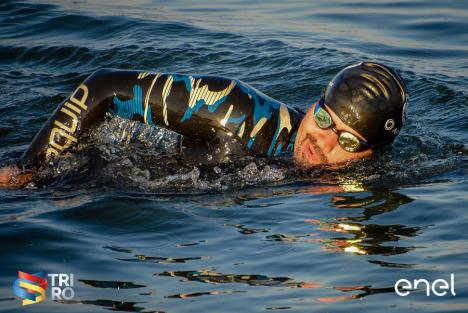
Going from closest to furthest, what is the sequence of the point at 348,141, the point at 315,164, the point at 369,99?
1. the point at 369,99
2. the point at 348,141
3. the point at 315,164

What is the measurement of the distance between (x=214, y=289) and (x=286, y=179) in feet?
6.38

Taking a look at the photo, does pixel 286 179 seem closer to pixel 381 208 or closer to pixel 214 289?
pixel 381 208

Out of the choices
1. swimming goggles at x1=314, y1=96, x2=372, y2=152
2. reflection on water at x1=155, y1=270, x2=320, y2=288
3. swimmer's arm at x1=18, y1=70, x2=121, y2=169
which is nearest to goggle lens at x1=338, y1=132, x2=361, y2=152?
swimming goggles at x1=314, y1=96, x2=372, y2=152

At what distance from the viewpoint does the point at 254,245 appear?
5.01 meters

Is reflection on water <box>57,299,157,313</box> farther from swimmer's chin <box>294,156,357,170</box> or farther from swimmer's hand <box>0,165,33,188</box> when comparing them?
swimmer's chin <box>294,156,357,170</box>

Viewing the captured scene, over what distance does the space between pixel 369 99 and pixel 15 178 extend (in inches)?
95.9

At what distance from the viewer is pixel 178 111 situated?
5.77m

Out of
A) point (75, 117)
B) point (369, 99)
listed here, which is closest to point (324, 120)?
point (369, 99)

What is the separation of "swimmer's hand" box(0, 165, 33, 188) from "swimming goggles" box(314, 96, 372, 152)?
198cm

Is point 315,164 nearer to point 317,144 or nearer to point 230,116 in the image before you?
point 317,144

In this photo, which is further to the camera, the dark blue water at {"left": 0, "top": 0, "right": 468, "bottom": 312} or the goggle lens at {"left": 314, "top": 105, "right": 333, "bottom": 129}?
the goggle lens at {"left": 314, "top": 105, "right": 333, "bottom": 129}

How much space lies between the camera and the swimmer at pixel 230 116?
5785mm

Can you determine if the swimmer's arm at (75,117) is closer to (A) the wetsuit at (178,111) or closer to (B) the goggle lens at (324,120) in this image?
(A) the wetsuit at (178,111)

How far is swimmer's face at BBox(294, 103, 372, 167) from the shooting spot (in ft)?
19.6
